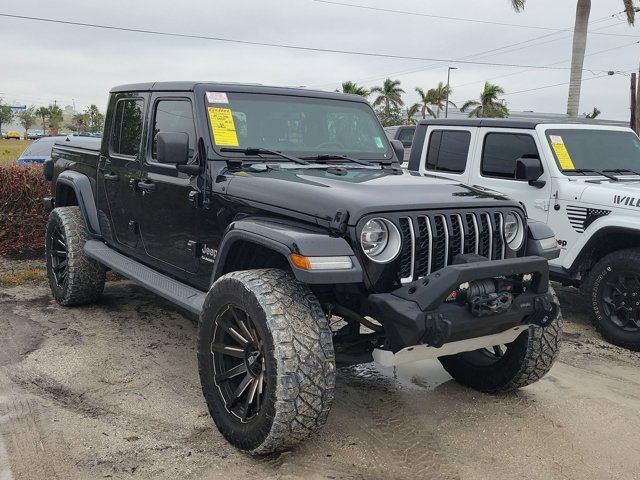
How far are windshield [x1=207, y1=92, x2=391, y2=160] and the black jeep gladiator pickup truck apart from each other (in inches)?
0.4

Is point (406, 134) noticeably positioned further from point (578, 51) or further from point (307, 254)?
point (307, 254)

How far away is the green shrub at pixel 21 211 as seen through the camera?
782 cm

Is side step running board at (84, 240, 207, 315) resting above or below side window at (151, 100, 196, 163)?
below

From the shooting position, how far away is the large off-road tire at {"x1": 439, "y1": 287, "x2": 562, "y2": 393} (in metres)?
3.76

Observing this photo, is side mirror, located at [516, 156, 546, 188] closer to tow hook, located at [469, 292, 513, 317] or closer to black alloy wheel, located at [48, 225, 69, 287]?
tow hook, located at [469, 292, 513, 317]

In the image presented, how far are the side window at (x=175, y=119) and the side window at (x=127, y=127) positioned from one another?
0.27 meters

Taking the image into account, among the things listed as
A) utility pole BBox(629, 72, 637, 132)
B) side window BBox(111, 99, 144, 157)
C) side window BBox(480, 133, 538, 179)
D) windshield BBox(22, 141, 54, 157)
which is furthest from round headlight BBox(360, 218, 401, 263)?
utility pole BBox(629, 72, 637, 132)

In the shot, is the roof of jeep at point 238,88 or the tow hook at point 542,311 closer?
the tow hook at point 542,311

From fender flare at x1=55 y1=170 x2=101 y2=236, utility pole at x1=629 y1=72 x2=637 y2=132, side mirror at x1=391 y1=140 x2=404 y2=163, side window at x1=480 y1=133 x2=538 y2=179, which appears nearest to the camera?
side mirror at x1=391 y1=140 x2=404 y2=163

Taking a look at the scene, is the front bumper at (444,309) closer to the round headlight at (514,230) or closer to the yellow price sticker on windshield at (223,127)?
the round headlight at (514,230)

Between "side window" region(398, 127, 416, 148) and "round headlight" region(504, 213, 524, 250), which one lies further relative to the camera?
"side window" region(398, 127, 416, 148)

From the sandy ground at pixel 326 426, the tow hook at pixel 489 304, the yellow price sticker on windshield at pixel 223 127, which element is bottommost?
the sandy ground at pixel 326 426

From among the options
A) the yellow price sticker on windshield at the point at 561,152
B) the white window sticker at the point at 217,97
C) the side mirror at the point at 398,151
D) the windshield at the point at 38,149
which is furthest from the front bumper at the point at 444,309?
the windshield at the point at 38,149

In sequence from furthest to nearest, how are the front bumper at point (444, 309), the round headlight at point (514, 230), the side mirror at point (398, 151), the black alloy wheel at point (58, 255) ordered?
the black alloy wheel at point (58, 255) → the side mirror at point (398, 151) → the round headlight at point (514, 230) → the front bumper at point (444, 309)
